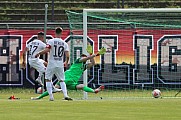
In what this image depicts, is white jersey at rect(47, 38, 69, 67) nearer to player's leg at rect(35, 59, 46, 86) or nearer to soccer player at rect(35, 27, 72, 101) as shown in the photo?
soccer player at rect(35, 27, 72, 101)

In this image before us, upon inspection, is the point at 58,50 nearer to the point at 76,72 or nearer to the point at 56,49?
the point at 56,49

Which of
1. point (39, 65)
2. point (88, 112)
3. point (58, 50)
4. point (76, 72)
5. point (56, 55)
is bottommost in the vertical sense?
point (88, 112)

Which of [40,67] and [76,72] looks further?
[40,67]

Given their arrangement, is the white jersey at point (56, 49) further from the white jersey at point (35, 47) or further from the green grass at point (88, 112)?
the white jersey at point (35, 47)

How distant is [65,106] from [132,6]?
1895cm

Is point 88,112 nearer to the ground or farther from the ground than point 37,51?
nearer to the ground

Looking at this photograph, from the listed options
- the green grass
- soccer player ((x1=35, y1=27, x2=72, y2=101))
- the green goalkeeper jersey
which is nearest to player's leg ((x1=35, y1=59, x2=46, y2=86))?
the green goalkeeper jersey

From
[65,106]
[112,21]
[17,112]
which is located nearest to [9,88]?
[112,21]

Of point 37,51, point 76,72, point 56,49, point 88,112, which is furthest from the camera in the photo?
point 37,51

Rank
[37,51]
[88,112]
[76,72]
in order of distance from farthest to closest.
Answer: [37,51] → [76,72] → [88,112]

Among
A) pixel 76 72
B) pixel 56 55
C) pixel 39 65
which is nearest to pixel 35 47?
pixel 39 65

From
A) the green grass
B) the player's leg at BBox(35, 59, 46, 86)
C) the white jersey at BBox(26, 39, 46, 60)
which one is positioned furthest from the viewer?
the player's leg at BBox(35, 59, 46, 86)

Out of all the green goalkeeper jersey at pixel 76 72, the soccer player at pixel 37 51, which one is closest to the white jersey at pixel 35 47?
the soccer player at pixel 37 51

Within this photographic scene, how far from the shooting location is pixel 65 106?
1733cm
